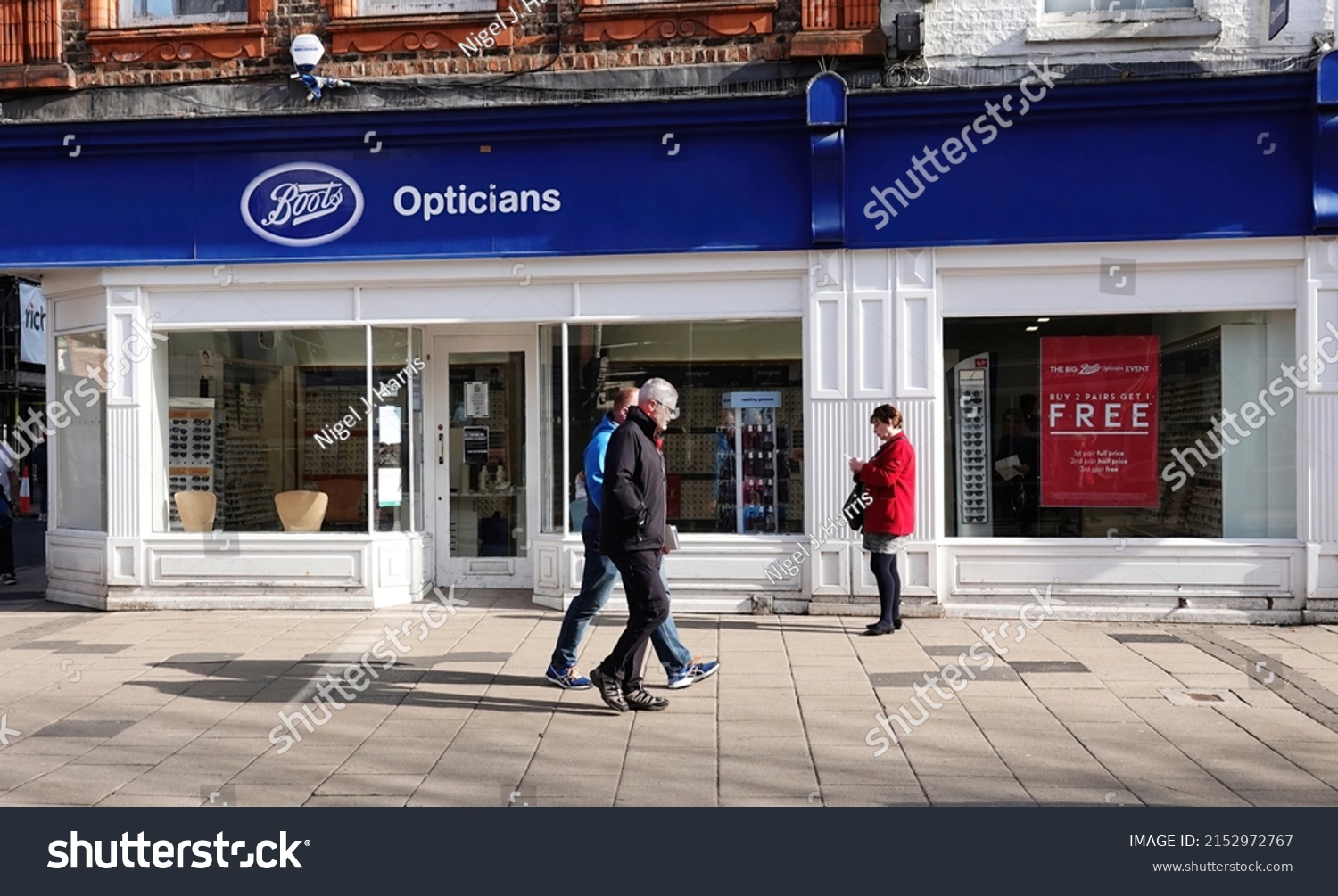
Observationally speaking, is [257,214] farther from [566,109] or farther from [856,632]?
[856,632]

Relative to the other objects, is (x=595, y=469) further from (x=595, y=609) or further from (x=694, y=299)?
(x=694, y=299)

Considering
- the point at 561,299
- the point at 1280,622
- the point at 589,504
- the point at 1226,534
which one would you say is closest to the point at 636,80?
the point at 561,299

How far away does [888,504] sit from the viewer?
9.70 m

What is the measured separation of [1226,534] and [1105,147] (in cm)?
333

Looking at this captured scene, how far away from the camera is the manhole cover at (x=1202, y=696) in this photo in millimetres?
7477

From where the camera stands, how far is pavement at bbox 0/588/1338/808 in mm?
5859

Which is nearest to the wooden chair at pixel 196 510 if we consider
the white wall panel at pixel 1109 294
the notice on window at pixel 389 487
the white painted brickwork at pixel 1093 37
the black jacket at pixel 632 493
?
the notice on window at pixel 389 487

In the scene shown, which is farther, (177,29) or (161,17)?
(161,17)

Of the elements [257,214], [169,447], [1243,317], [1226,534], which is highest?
[257,214]

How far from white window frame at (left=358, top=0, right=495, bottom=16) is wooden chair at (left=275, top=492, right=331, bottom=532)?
4.29 m

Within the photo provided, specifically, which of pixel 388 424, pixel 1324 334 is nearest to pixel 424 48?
pixel 388 424

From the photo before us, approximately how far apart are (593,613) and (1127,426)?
17.3ft

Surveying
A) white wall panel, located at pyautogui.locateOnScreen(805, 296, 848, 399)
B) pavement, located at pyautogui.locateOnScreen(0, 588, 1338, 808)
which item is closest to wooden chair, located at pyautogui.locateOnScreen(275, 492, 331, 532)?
pavement, located at pyautogui.locateOnScreen(0, 588, 1338, 808)

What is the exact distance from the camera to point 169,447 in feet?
38.4
